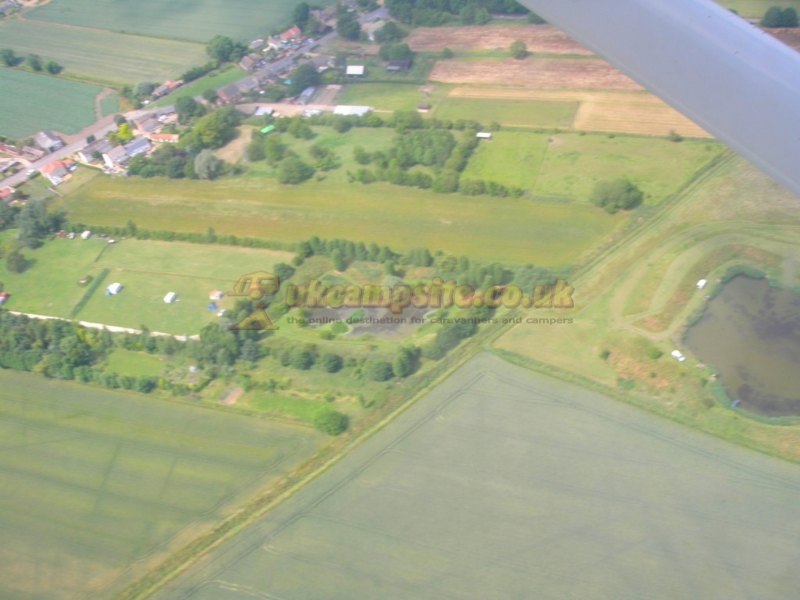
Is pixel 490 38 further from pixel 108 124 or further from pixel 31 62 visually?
pixel 31 62

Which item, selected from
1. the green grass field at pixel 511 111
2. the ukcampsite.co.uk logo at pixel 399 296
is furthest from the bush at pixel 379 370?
the green grass field at pixel 511 111

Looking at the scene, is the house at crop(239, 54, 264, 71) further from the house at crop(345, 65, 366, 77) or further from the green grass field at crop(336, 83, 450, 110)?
the green grass field at crop(336, 83, 450, 110)

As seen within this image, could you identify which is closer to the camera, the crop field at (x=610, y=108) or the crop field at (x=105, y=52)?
the crop field at (x=610, y=108)

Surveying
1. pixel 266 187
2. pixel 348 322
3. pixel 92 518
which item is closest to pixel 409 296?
pixel 348 322

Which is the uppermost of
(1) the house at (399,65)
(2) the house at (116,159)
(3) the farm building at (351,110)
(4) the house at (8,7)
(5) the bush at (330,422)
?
(4) the house at (8,7)

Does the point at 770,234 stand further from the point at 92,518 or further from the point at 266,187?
the point at 92,518

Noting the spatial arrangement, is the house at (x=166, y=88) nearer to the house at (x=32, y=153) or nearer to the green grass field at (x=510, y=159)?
the house at (x=32, y=153)
